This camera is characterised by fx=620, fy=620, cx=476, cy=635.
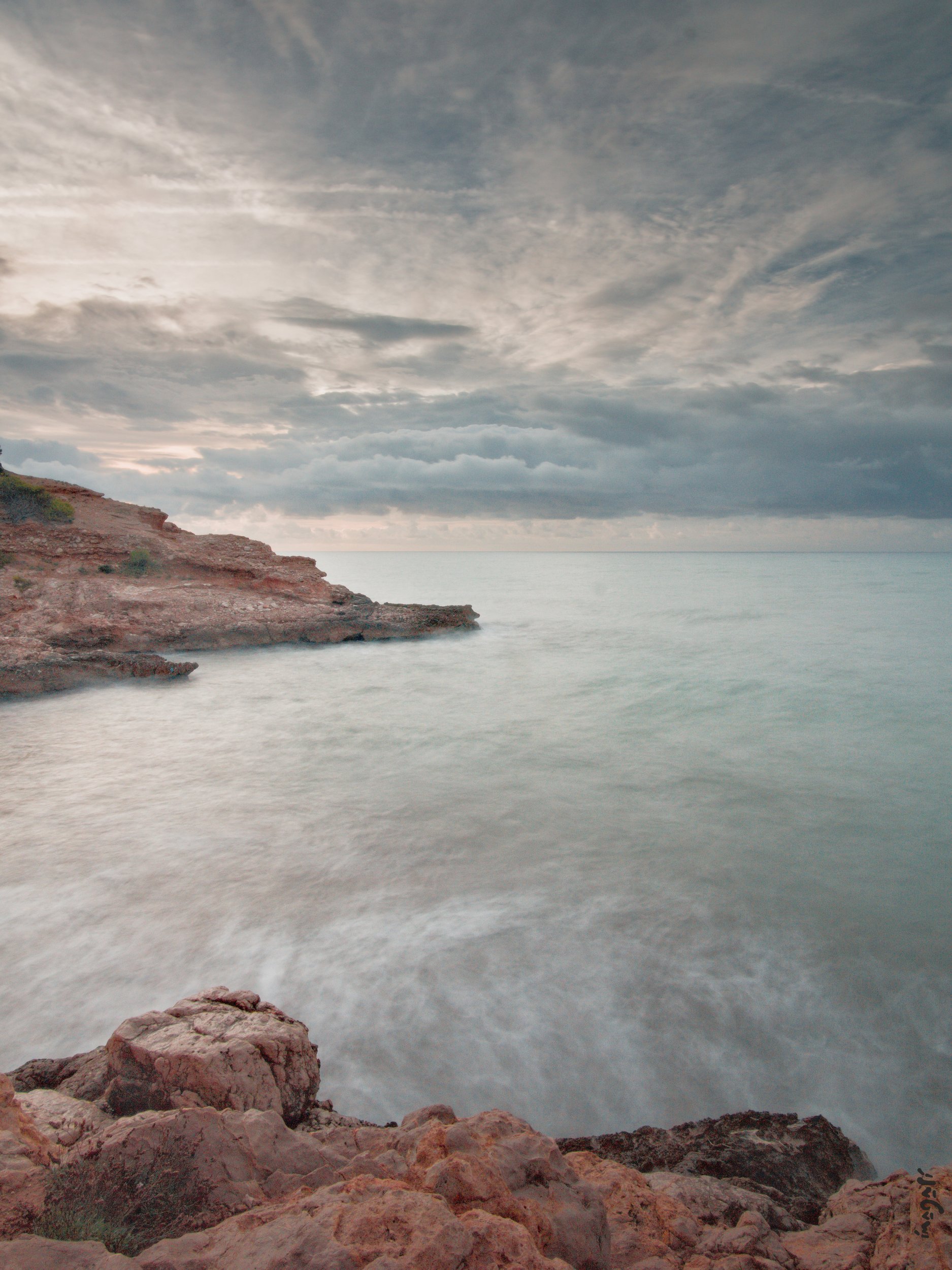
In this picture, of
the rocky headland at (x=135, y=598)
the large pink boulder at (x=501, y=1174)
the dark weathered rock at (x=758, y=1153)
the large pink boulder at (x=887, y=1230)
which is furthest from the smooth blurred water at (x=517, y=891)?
the large pink boulder at (x=501, y=1174)

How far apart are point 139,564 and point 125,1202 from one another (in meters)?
24.2

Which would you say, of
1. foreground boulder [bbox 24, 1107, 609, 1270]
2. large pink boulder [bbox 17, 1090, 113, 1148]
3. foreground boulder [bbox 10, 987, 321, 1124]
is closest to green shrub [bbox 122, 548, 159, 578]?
foreground boulder [bbox 10, 987, 321, 1124]

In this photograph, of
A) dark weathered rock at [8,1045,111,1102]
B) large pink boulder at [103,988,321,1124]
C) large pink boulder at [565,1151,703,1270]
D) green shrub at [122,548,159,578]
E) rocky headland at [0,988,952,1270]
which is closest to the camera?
rocky headland at [0,988,952,1270]

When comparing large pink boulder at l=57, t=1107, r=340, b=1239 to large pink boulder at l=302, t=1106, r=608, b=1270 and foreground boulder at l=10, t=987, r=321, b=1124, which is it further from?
foreground boulder at l=10, t=987, r=321, b=1124

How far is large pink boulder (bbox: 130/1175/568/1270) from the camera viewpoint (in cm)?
212

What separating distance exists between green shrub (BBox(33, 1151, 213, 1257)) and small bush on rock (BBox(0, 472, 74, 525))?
84.2 ft

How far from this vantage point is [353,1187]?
98.3 inches

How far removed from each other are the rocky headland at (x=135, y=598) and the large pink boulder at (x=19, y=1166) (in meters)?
16.0

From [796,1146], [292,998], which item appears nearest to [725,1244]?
[796,1146]

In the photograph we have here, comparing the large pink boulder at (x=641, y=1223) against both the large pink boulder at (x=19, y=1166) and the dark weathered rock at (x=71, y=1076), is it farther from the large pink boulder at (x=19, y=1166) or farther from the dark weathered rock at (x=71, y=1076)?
the dark weathered rock at (x=71, y=1076)

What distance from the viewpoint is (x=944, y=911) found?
7.37m

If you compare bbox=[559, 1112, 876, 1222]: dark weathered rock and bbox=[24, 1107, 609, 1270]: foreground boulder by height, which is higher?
bbox=[24, 1107, 609, 1270]: foreground boulder

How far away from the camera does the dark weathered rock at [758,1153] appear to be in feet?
11.9

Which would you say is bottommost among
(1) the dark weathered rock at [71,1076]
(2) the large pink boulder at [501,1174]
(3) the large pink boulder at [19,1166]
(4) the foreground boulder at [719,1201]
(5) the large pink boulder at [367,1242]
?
(4) the foreground boulder at [719,1201]
